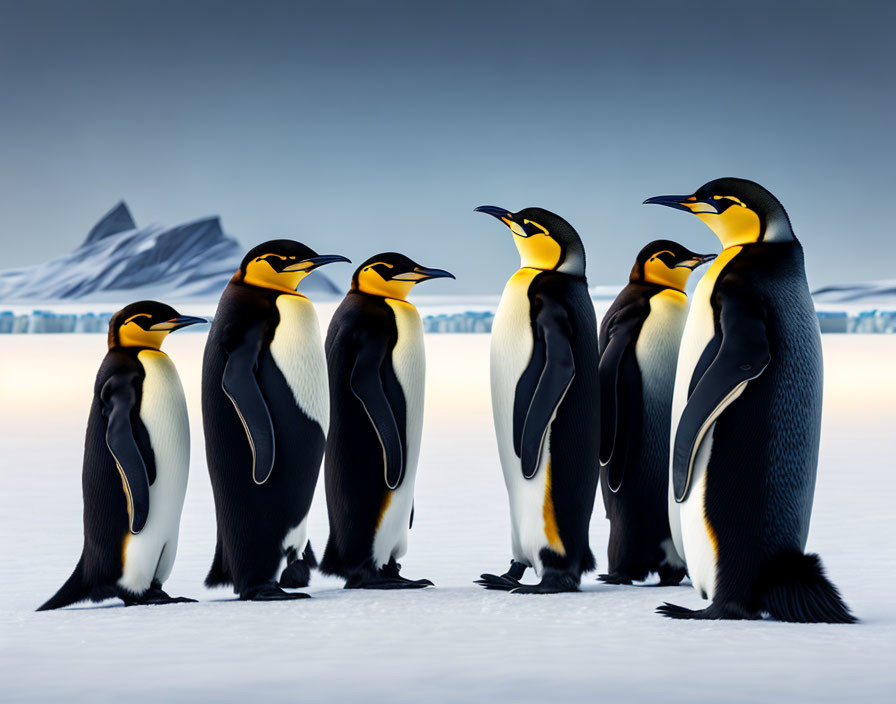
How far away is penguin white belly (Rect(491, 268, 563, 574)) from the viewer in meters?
3.83

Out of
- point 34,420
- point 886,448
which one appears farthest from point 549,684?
point 34,420

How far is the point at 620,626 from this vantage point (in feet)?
10.4

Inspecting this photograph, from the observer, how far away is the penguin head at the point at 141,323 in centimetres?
385

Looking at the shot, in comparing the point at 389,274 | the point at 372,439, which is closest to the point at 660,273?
the point at 389,274

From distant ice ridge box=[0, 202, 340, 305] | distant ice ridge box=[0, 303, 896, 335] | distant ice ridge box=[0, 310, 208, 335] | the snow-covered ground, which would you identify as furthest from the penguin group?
distant ice ridge box=[0, 202, 340, 305]

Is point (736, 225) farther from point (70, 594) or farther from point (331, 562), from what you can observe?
point (70, 594)

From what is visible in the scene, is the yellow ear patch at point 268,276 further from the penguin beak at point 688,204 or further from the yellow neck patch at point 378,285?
the penguin beak at point 688,204

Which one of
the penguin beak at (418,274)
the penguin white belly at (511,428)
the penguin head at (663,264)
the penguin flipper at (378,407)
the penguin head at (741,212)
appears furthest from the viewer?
the penguin head at (663,264)

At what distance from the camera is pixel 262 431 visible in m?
3.62

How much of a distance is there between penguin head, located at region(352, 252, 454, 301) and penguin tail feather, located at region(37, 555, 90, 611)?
1.36 m

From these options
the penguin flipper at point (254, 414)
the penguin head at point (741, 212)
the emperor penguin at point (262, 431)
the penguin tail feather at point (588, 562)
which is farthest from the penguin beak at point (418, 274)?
the penguin tail feather at point (588, 562)

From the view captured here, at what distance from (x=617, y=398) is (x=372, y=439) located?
2.86 ft

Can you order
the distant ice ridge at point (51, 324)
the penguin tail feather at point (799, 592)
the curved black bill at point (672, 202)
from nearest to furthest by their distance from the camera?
the penguin tail feather at point (799, 592) → the curved black bill at point (672, 202) → the distant ice ridge at point (51, 324)

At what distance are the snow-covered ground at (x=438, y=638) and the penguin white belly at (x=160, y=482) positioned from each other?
0.19 m
